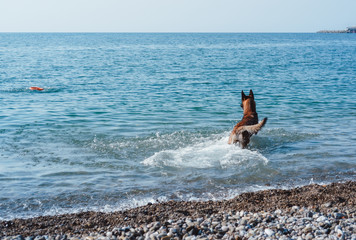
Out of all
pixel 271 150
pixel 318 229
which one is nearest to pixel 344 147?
pixel 271 150

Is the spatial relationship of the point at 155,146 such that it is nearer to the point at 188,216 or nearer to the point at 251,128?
the point at 251,128

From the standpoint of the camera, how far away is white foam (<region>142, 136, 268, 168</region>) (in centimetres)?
1047

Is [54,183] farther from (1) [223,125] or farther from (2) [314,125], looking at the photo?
(2) [314,125]

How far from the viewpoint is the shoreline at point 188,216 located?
20.3ft

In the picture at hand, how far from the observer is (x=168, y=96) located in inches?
867

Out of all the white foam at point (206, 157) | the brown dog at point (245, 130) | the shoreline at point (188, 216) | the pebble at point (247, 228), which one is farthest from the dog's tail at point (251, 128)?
the pebble at point (247, 228)

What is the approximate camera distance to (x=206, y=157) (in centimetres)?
1098

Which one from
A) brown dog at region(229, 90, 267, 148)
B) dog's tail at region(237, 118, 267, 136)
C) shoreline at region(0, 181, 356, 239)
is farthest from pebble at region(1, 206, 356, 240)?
brown dog at region(229, 90, 267, 148)

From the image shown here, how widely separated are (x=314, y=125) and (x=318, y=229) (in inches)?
383

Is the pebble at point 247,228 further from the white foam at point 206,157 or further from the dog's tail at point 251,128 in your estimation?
the white foam at point 206,157

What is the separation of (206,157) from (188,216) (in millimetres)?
4227

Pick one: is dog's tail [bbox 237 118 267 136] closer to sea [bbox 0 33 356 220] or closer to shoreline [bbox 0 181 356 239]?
sea [bbox 0 33 356 220]

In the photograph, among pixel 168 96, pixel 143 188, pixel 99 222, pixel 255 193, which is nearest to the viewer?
pixel 99 222

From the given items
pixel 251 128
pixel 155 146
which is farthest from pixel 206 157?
pixel 155 146
